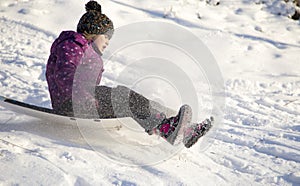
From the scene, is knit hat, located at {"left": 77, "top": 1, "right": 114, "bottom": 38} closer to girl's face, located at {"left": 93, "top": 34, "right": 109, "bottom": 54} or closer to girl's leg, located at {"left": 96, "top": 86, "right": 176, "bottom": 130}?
girl's face, located at {"left": 93, "top": 34, "right": 109, "bottom": 54}

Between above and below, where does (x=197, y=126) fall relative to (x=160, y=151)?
above

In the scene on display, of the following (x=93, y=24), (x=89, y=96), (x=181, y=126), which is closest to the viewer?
(x=181, y=126)

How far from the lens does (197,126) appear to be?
2.86 meters

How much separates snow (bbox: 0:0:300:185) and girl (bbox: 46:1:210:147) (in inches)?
9.5

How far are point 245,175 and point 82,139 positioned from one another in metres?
1.27

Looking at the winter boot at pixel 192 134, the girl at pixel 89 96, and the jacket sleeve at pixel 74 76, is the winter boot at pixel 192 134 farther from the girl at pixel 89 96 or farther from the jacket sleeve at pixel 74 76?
the jacket sleeve at pixel 74 76

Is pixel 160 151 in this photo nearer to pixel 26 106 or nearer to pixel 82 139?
pixel 82 139

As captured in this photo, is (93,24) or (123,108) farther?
(93,24)

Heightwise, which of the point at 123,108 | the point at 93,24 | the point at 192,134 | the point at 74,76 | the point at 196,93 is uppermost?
the point at 93,24

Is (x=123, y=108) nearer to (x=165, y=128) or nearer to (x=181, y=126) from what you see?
(x=165, y=128)

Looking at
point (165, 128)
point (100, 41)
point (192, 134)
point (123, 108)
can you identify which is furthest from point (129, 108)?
point (100, 41)

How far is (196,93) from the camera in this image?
4.25m

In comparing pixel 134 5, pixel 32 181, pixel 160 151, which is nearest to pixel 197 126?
pixel 160 151

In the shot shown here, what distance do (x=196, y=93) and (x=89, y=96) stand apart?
172 centimetres
